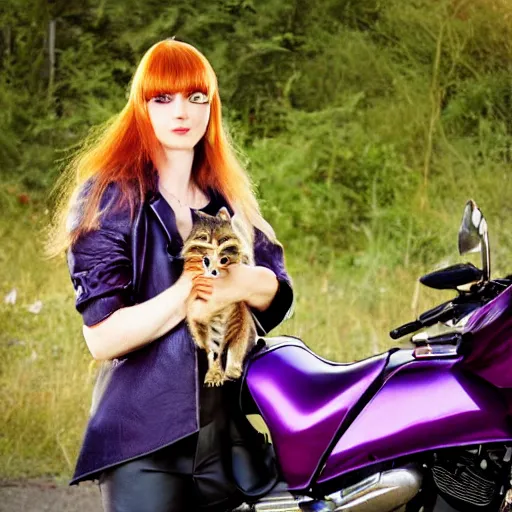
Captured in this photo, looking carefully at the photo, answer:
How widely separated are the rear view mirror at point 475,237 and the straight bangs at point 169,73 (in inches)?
28.1

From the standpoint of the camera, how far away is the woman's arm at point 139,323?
2.22 meters

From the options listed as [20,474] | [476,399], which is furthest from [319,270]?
[476,399]

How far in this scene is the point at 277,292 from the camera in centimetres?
246

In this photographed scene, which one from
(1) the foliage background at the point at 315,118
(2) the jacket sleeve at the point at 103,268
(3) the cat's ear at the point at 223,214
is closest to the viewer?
(2) the jacket sleeve at the point at 103,268

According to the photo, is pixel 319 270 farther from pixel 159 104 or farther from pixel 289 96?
pixel 159 104

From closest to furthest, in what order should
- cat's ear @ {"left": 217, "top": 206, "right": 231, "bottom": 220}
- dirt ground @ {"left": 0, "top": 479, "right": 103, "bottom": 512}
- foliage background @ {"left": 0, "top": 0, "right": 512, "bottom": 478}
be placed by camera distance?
cat's ear @ {"left": 217, "top": 206, "right": 231, "bottom": 220}
dirt ground @ {"left": 0, "top": 479, "right": 103, "bottom": 512}
foliage background @ {"left": 0, "top": 0, "right": 512, "bottom": 478}

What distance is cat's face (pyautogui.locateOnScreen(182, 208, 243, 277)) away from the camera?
2.25 meters

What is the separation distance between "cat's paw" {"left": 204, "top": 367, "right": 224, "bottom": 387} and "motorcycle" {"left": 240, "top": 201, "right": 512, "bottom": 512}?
0.17 metres

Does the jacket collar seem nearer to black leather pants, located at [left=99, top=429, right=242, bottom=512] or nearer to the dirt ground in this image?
black leather pants, located at [left=99, top=429, right=242, bottom=512]

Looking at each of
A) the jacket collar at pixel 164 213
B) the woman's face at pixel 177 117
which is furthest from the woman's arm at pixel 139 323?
the woman's face at pixel 177 117

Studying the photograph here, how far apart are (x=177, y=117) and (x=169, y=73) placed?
11 centimetres

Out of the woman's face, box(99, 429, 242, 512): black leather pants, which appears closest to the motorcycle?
box(99, 429, 242, 512): black leather pants

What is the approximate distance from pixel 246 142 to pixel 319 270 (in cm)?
78

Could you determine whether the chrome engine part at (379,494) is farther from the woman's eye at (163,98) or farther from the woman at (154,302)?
the woman's eye at (163,98)
